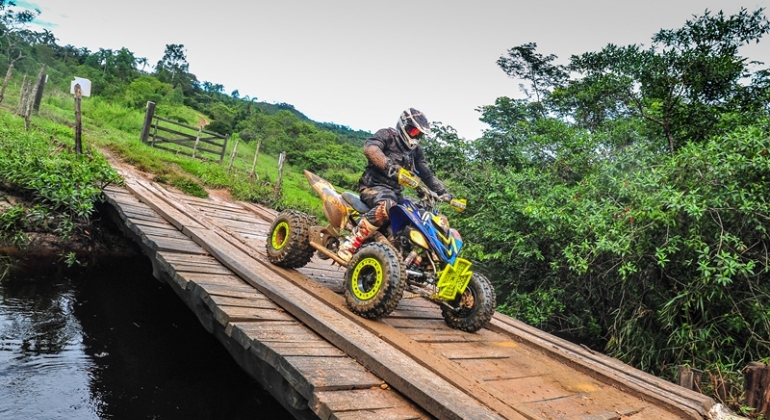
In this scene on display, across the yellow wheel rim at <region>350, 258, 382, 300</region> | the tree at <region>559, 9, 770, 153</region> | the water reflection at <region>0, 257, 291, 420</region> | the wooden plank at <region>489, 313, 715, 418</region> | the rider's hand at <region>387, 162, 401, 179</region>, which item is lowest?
the water reflection at <region>0, 257, 291, 420</region>

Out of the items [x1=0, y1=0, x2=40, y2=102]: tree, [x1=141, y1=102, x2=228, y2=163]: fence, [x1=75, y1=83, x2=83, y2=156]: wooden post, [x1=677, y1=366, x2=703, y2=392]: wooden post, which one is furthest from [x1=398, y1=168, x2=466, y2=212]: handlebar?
[x1=0, y1=0, x2=40, y2=102]: tree

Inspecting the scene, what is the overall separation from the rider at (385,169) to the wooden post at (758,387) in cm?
274

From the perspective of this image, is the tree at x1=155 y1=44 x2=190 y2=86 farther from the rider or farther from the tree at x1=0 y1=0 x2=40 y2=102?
the rider

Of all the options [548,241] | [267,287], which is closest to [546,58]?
[548,241]

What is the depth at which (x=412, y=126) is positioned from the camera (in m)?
4.91

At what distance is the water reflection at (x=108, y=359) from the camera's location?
3.71 metres

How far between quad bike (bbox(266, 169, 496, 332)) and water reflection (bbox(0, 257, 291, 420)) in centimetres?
136

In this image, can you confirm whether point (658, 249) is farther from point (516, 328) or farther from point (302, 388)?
point (302, 388)

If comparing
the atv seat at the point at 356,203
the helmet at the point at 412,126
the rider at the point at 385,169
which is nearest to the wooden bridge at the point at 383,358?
the rider at the point at 385,169

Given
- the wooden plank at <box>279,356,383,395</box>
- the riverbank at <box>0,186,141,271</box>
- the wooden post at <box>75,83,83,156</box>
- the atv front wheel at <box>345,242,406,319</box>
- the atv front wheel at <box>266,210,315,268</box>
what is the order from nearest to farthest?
the wooden plank at <box>279,356,383,395</box>, the atv front wheel at <box>345,242,406,319</box>, the atv front wheel at <box>266,210,315,268</box>, the riverbank at <box>0,186,141,271</box>, the wooden post at <box>75,83,83,156</box>

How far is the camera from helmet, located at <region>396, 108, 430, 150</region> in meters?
4.87

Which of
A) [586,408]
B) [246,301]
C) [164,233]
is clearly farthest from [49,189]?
[586,408]

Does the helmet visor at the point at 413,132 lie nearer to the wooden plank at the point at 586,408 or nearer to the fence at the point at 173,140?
the wooden plank at the point at 586,408

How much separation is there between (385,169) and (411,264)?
87 centimetres
